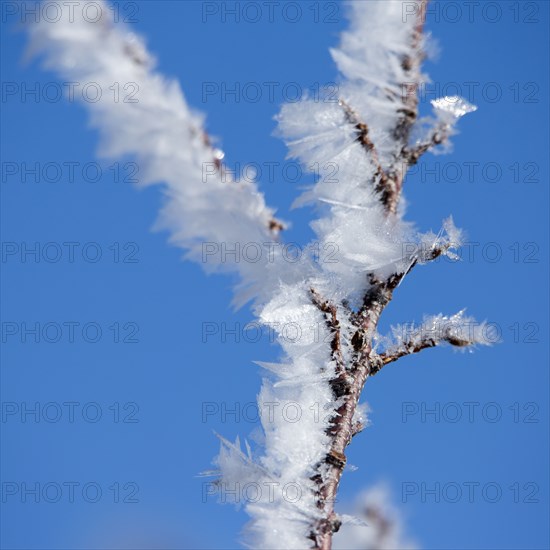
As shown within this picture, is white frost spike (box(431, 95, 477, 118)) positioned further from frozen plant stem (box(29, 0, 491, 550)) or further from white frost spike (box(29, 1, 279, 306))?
white frost spike (box(29, 1, 279, 306))

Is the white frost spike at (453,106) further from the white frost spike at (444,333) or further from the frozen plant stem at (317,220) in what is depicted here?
the white frost spike at (444,333)

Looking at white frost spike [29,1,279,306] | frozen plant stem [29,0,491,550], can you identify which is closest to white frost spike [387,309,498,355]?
frozen plant stem [29,0,491,550]

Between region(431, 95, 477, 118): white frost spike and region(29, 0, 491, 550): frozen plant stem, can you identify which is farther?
region(431, 95, 477, 118): white frost spike

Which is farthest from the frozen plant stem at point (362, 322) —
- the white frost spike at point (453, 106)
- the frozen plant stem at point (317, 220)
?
the white frost spike at point (453, 106)

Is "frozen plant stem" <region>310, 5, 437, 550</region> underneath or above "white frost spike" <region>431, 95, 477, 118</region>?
underneath

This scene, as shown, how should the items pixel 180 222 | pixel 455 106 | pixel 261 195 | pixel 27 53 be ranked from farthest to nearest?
pixel 455 106 → pixel 261 195 → pixel 180 222 → pixel 27 53

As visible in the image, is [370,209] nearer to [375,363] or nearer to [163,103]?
[375,363]

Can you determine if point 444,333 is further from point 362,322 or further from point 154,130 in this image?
point 154,130

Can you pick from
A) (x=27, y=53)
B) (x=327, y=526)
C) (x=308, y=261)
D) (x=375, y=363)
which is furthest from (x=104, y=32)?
(x=327, y=526)
